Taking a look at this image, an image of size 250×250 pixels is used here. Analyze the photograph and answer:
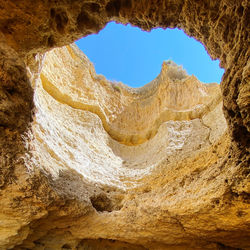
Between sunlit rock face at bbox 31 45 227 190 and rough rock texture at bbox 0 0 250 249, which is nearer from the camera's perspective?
rough rock texture at bbox 0 0 250 249

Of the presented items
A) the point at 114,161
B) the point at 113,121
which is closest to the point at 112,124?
the point at 113,121

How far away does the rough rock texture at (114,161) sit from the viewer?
250 cm

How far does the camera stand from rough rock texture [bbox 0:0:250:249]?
8.20 ft

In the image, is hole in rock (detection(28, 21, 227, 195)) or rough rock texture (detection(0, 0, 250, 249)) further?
hole in rock (detection(28, 21, 227, 195))

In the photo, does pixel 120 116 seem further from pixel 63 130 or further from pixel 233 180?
pixel 233 180

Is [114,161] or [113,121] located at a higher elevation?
[113,121]

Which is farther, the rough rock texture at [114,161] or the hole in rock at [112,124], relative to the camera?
the hole in rock at [112,124]

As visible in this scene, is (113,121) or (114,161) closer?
(114,161)

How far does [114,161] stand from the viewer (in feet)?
21.4

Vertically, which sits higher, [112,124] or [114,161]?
[112,124]

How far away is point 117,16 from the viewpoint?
328 cm

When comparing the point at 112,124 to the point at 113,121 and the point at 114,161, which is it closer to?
the point at 113,121

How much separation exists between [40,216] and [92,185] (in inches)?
58.9

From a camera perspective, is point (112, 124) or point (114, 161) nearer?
point (114, 161)
